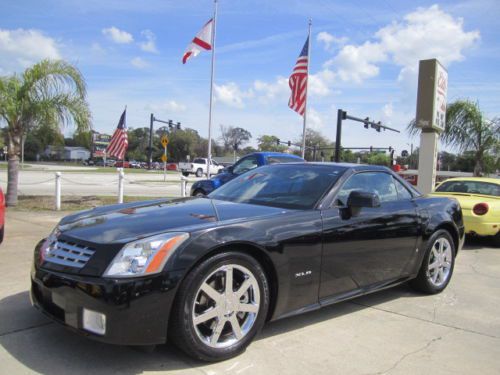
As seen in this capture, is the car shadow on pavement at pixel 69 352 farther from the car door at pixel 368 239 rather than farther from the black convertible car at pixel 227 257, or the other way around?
the car door at pixel 368 239

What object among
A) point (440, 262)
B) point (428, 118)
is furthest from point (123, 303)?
point (428, 118)

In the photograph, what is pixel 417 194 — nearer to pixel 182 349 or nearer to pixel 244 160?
pixel 182 349

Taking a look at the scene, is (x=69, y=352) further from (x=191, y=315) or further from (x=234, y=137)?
(x=234, y=137)

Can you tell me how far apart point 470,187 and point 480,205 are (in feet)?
3.50

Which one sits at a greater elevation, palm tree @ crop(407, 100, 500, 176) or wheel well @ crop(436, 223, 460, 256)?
palm tree @ crop(407, 100, 500, 176)

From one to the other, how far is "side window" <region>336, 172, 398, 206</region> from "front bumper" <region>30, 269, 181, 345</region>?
6.41 feet

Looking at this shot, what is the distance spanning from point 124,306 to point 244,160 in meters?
9.78

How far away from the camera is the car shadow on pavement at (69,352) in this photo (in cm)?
→ 302

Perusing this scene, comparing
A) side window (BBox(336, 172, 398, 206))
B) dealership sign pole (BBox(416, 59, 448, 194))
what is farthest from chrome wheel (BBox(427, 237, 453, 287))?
dealership sign pole (BBox(416, 59, 448, 194))

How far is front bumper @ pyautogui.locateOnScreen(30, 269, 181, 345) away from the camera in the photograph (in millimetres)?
2805

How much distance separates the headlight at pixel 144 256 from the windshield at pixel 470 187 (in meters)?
7.58

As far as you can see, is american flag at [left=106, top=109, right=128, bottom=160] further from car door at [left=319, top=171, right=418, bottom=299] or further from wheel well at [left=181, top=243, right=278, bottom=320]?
wheel well at [left=181, top=243, right=278, bottom=320]

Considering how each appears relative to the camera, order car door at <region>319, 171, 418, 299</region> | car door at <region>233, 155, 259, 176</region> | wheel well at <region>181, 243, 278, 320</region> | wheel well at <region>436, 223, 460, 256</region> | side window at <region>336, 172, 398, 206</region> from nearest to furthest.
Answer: wheel well at <region>181, 243, 278, 320</region>, car door at <region>319, 171, 418, 299</region>, side window at <region>336, 172, 398, 206</region>, wheel well at <region>436, 223, 460, 256</region>, car door at <region>233, 155, 259, 176</region>

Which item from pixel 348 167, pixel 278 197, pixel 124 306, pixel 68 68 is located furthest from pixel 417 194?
pixel 68 68
